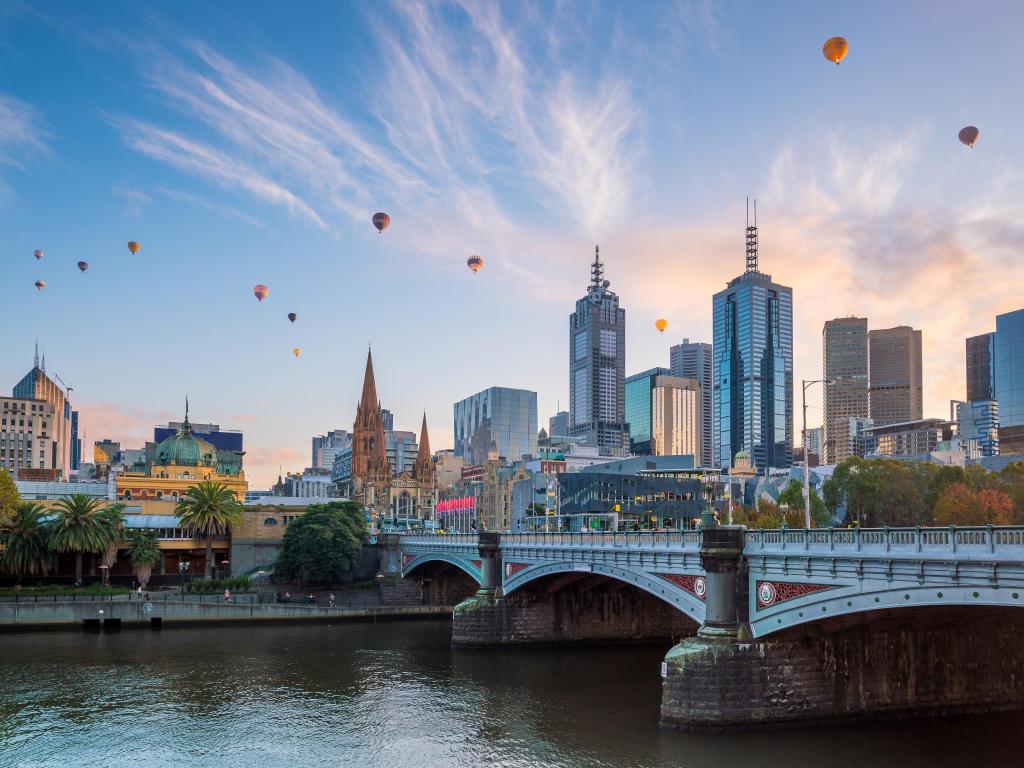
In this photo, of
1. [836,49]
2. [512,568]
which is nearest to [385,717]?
[512,568]

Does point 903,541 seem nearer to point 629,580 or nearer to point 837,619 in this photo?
point 837,619

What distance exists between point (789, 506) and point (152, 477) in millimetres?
99938

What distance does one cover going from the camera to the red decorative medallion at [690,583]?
160ft

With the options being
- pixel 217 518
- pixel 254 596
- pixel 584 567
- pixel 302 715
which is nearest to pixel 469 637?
pixel 584 567

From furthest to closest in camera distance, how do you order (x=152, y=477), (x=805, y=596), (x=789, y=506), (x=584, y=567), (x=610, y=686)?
1. (x=152, y=477)
2. (x=789, y=506)
3. (x=584, y=567)
4. (x=610, y=686)
5. (x=805, y=596)

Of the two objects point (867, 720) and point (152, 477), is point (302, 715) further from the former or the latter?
point (152, 477)

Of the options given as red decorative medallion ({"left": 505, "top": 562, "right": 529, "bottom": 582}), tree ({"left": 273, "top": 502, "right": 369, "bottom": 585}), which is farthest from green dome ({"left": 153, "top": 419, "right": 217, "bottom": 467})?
red decorative medallion ({"left": 505, "top": 562, "right": 529, "bottom": 582})

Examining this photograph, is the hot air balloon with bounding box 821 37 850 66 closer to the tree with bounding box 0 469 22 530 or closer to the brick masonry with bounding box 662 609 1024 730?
the brick masonry with bounding box 662 609 1024 730

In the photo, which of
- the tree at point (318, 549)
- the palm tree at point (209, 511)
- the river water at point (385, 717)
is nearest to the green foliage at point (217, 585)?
the tree at point (318, 549)

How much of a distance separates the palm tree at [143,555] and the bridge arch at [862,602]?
79465 millimetres

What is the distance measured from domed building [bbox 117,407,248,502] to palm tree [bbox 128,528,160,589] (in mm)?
37093

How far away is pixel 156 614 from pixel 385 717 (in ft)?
157

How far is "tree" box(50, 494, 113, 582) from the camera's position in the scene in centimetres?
9988

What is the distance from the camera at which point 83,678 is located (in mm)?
61812
